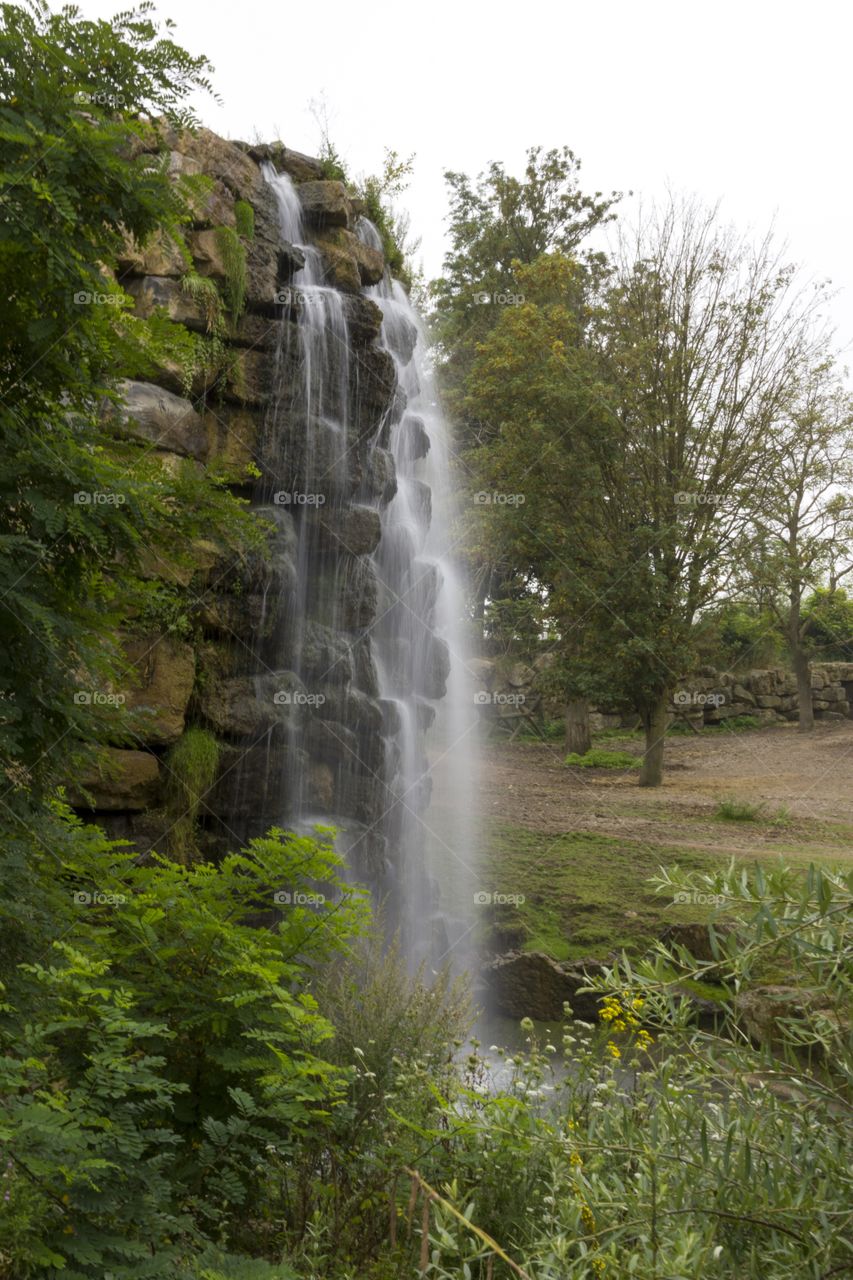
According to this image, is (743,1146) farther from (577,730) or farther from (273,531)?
(577,730)

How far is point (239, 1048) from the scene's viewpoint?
273 cm

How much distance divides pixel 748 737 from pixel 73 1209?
44.4ft

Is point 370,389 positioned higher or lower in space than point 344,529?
higher

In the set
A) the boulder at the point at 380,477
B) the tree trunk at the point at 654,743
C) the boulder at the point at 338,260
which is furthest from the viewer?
the tree trunk at the point at 654,743

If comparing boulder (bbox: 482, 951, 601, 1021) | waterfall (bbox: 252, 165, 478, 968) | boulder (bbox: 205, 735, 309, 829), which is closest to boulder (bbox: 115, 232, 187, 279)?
waterfall (bbox: 252, 165, 478, 968)

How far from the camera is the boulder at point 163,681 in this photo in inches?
267

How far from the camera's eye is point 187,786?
695cm

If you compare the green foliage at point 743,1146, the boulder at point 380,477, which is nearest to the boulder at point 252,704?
the boulder at point 380,477

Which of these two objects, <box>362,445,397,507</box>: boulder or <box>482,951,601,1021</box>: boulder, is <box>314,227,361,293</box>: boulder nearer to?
<box>362,445,397,507</box>: boulder

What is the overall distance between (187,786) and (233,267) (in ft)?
14.0

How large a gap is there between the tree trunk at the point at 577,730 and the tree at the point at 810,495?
311 cm

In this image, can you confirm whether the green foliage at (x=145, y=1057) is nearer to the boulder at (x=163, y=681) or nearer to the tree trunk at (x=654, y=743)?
the boulder at (x=163, y=681)

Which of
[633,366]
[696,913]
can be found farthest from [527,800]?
[633,366]

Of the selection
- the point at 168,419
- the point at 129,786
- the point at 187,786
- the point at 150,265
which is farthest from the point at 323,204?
the point at 129,786
